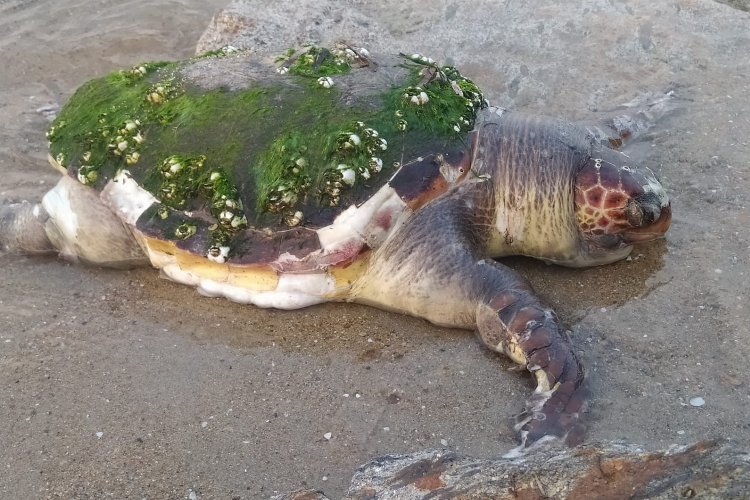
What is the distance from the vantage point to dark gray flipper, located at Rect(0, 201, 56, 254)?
10.1 ft

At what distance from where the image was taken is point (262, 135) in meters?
2.75

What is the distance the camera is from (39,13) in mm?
5324

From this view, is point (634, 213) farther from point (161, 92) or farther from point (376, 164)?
point (161, 92)

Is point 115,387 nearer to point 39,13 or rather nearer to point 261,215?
point 261,215

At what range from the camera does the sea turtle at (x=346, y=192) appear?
258 centimetres

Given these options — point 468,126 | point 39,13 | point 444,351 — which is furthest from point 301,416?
point 39,13

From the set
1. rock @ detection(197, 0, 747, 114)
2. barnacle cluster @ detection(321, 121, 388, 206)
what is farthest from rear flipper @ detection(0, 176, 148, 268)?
rock @ detection(197, 0, 747, 114)

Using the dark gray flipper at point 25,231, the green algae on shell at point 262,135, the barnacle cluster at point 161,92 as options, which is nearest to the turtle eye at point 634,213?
the green algae on shell at point 262,135

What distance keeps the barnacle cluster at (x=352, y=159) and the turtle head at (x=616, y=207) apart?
87 centimetres

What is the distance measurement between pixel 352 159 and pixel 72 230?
1353 millimetres

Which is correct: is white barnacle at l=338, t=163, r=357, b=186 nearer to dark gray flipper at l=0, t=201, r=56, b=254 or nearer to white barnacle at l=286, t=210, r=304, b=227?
white barnacle at l=286, t=210, r=304, b=227

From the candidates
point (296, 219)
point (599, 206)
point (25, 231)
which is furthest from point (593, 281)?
point (25, 231)

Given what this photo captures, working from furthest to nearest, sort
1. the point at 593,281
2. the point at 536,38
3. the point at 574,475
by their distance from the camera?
the point at 536,38 → the point at 593,281 → the point at 574,475

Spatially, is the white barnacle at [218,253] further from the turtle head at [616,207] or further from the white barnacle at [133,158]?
the turtle head at [616,207]
